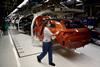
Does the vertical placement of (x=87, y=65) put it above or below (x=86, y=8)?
below

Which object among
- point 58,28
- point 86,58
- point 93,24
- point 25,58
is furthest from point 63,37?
point 93,24

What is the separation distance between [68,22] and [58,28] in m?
0.67

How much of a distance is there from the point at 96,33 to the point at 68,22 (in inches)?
116

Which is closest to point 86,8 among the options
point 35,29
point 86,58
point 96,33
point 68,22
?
point 96,33

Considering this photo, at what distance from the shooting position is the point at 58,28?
800 centimetres

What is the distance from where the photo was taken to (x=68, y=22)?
328 inches

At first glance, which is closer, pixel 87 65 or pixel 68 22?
pixel 87 65

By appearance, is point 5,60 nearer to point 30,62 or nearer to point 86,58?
point 30,62

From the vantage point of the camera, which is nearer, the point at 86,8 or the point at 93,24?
the point at 93,24

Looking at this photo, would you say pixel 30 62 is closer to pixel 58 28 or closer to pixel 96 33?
pixel 58 28

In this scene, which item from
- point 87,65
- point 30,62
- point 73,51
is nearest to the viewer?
point 87,65

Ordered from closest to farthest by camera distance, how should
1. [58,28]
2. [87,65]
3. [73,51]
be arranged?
[87,65] → [58,28] → [73,51]

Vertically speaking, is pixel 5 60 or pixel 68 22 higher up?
pixel 68 22

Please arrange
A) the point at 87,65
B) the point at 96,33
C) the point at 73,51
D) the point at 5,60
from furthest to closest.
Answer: the point at 96,33, the point at 73,51, the point at 5,60, the point at 87,65
